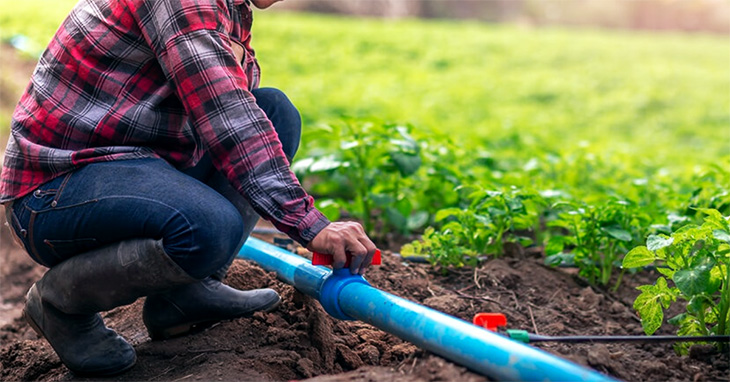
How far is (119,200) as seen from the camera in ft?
6.48

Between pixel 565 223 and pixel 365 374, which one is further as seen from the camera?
pixel 565 223

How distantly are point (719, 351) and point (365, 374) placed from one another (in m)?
0.95

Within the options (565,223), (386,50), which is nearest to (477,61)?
(386,50)

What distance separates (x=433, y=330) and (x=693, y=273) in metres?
0.73

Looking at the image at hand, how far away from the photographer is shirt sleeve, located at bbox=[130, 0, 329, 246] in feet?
6.38

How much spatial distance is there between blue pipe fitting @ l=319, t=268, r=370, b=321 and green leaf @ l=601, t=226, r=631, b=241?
38.3 inches

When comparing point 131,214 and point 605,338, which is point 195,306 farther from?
point 605,338

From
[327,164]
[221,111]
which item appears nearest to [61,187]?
[221,111]

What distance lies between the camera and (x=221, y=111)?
6.45ft

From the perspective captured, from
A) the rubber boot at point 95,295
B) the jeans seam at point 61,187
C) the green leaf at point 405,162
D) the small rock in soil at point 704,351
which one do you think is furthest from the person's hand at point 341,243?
the green leaf at point 405,162

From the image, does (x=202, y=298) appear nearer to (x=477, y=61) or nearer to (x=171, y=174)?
(x=171, y=174)

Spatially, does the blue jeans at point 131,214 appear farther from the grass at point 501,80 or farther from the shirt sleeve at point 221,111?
the grass at point 501,80

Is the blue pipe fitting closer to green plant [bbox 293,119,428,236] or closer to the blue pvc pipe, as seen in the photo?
the blue pvc pipe

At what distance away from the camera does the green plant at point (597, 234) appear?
8.88 ft
